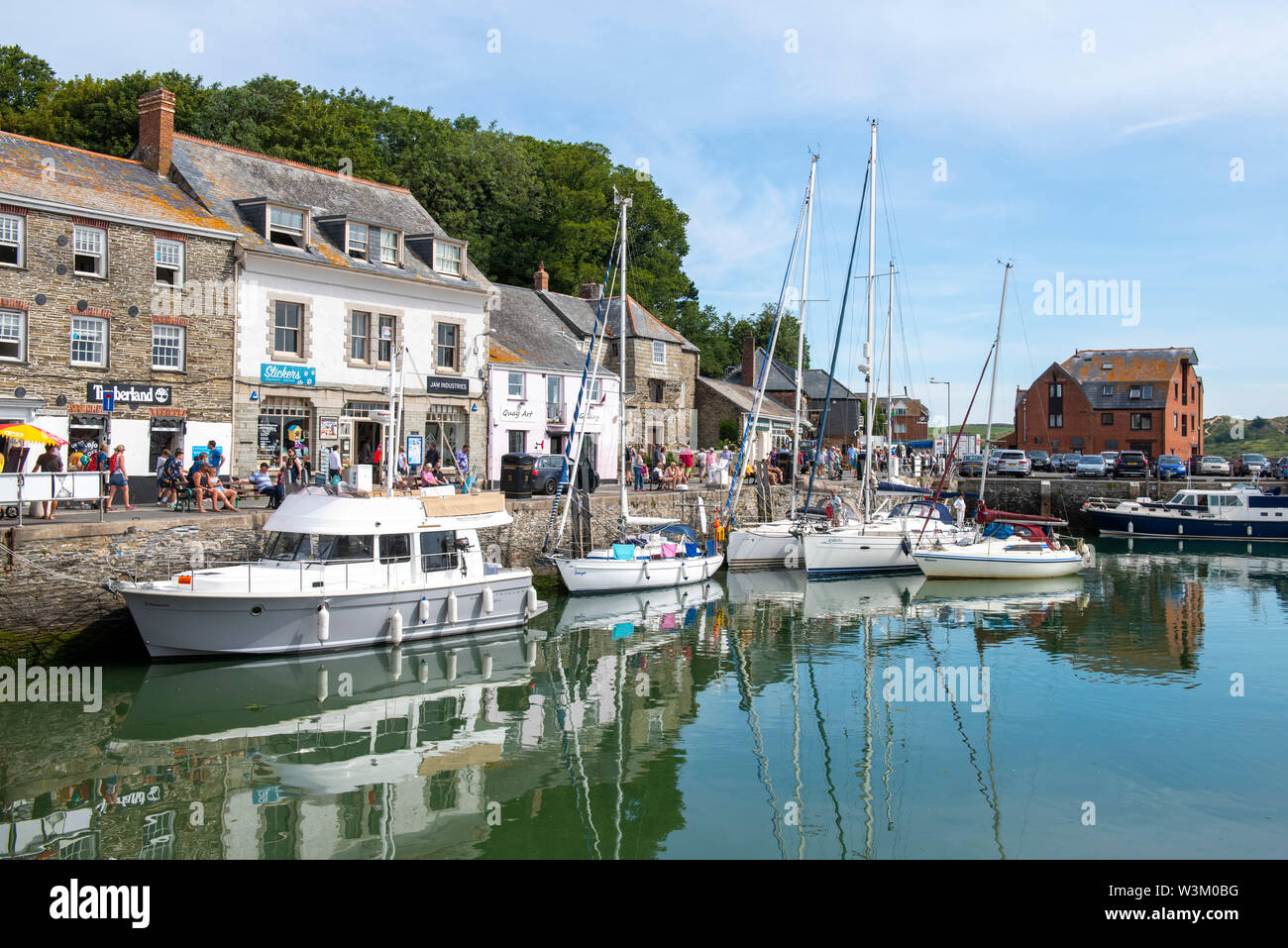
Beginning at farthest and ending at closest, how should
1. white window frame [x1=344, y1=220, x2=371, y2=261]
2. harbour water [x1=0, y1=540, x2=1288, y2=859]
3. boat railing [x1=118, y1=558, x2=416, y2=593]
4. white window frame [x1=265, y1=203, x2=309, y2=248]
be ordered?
white window frame [x1=344, y1=220, x2=371, y2=261]
white window frame [x1=265, y1=203, x2=309, y2=248]
boat railing [x1=118, y1=558, x2=416, y2=593]
harbour water [x1=0, y1=540, x2=1288, y2=859]

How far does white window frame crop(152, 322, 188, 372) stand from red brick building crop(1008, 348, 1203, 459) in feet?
204

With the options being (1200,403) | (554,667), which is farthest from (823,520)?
(1200,403)

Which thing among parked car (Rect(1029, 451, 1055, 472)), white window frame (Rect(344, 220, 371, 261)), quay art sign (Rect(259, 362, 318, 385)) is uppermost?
white window frame (Rect(344, 220, 371, 261))

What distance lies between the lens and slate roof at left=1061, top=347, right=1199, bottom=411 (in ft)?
243

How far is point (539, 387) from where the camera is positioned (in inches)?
1517

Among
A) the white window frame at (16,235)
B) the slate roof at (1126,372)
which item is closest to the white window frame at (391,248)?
the white window frame at (16,235)

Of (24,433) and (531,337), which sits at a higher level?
(531,337)

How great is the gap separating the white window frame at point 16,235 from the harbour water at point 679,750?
12.2 metres

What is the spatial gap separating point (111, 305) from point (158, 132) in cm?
653

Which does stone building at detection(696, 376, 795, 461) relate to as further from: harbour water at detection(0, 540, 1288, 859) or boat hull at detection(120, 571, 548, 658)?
boat hull at detection(120, 571, 548, 658)

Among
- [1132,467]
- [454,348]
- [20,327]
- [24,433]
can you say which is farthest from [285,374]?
[1132,467]

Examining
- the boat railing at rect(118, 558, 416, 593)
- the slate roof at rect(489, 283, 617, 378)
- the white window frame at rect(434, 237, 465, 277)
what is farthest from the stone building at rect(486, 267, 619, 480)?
the boat railing at rect(118, 558, 416, 593)

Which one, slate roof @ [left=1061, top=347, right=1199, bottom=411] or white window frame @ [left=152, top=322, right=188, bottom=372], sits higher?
slate roof @ [left=1061, top=347, right=1199, bottom=411]

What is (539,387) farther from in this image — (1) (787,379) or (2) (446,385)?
(1) (787,379)
